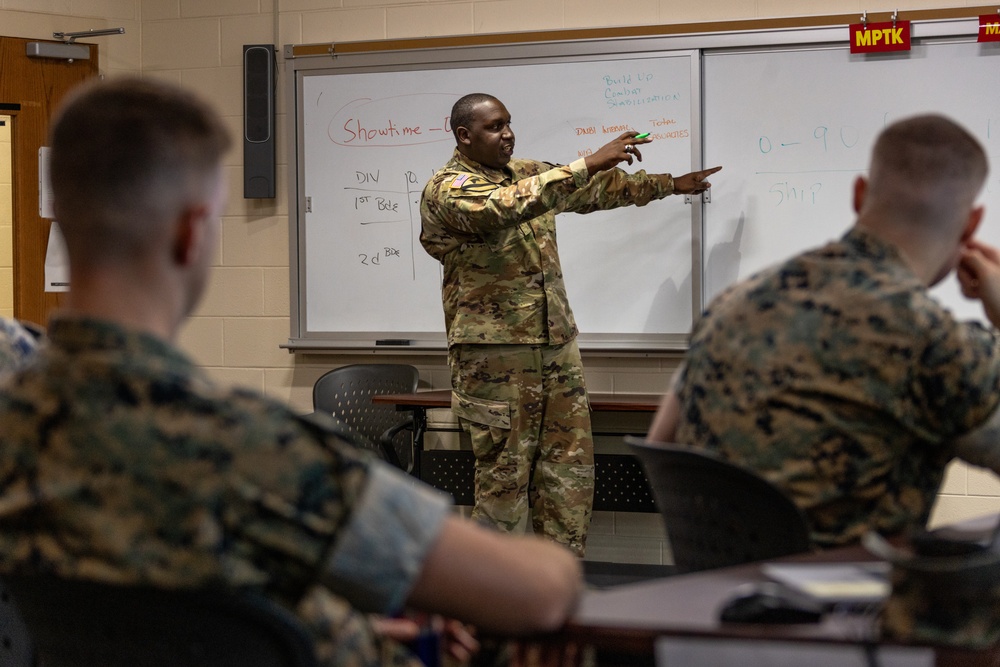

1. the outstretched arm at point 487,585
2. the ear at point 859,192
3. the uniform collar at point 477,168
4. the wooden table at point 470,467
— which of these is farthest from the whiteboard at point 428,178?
the outstretched arm at point 487,585

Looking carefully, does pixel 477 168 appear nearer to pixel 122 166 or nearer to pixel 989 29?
pixel 989 29

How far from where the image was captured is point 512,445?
3.44 m

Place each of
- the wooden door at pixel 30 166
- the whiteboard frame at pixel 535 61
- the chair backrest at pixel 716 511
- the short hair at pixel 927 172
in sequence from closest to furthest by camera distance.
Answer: the chair backrest at pixel 716 511
the short hair at pixel 927 172
the whiteboard frame at pixel 535 61
the wooden door at pixel 30 166

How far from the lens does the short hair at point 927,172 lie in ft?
5.14

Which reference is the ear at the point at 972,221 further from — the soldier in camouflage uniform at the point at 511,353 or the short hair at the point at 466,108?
the short hair at the point at 466,108

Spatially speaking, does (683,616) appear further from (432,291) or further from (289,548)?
(432,291)

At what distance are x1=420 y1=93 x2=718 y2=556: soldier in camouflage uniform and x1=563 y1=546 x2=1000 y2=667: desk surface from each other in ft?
7.55

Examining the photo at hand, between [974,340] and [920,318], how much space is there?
0.08 metres

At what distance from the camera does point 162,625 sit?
95 centimetres

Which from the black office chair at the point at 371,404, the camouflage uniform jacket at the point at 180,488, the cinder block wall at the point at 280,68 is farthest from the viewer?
the cinder block wall at the point at 280,68

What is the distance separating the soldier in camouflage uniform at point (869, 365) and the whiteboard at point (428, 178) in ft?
7.61

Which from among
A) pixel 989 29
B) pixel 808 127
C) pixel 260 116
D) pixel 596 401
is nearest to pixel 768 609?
pixel 596 401

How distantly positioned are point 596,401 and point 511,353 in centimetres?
41

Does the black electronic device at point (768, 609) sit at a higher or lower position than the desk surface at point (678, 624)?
higher
